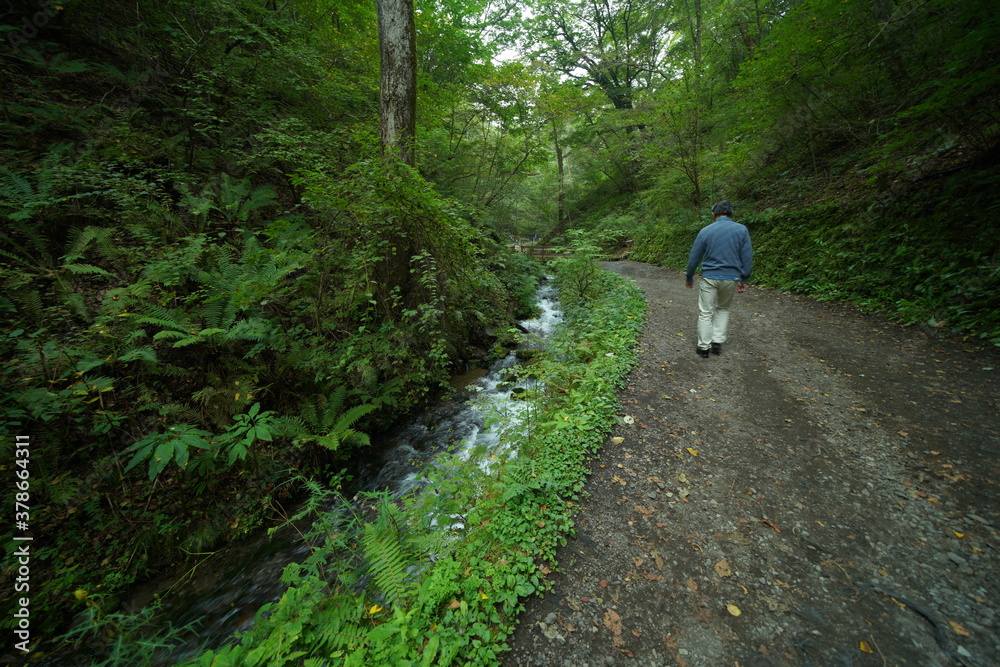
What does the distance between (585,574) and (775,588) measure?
116cm

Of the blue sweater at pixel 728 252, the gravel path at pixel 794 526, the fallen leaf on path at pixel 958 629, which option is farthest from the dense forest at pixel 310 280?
the fallen leaf on path at pixel 958 629

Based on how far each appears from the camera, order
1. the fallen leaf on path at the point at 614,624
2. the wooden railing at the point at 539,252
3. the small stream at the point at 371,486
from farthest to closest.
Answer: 1. the wooden railing at the point at 539,252
2. the small stream at the point at 371,486
3. the fallen leaf on path at the point at 614,624

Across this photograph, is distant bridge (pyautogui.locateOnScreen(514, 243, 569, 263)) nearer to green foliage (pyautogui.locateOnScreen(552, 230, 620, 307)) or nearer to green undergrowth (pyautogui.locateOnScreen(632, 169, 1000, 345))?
green foliage (pyautogui.locateOnScreen(552, 230, 620, 307))

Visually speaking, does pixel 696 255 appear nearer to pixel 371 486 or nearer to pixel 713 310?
pixel 713 310

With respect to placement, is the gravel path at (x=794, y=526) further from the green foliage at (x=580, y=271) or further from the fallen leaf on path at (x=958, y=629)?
the green foliage at (x=580, y=271)

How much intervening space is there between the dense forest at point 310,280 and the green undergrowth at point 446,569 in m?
0.02

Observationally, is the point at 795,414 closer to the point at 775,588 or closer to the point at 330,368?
the point at 775,588

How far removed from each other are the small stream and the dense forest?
240mm

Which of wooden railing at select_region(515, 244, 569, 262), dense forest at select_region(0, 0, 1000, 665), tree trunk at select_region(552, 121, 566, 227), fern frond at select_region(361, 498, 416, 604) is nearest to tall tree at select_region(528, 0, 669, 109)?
tree trunk at select_region(552, 121, 566, 227)

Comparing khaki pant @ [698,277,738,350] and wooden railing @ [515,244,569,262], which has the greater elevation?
wooden railing @ [515,244,569,262]

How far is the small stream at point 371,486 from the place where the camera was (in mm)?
3012

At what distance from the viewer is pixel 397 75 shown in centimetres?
541

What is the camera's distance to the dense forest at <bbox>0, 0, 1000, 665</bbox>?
2713 mm

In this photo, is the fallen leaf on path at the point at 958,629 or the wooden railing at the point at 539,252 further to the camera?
the wooden railing at the point at 539,252
